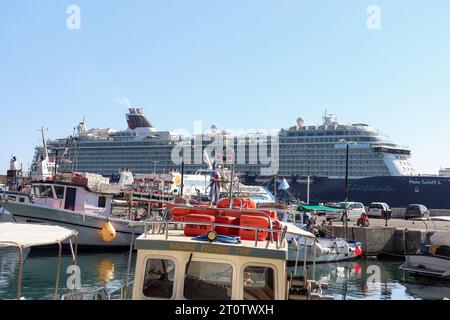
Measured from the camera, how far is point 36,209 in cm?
2572

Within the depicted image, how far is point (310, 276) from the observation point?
20469mm

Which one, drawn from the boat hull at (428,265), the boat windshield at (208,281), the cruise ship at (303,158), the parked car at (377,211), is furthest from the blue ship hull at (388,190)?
the boat windshield at (208,281)

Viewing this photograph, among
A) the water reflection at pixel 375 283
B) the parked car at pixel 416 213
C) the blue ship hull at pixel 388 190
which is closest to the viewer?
the water reflection at pixel 375 283

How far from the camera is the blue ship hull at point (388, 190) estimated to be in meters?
59.6

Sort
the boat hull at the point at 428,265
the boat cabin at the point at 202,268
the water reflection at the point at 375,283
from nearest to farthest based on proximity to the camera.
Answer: the boat cabin at the point at 202,268, the water reflection at the point at 375,283, the boat hull at the point at 428,265

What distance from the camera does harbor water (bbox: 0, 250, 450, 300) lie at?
16500 millimetres

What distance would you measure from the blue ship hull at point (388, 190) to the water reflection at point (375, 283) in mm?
37689

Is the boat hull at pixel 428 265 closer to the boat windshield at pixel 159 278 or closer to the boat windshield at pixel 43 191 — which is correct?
the boat windshield at pixel 159 278

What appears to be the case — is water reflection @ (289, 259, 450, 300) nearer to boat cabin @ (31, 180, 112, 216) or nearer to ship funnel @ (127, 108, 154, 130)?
boat cabin @ (31, 180, 112, 216)

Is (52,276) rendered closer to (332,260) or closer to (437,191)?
(332,260)

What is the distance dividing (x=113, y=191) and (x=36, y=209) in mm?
3889

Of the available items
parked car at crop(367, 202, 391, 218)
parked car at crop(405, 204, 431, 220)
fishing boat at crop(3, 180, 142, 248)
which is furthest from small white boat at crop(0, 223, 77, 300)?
parked car at crop(367, 202, 391, 218)

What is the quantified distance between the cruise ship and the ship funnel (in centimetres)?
507
